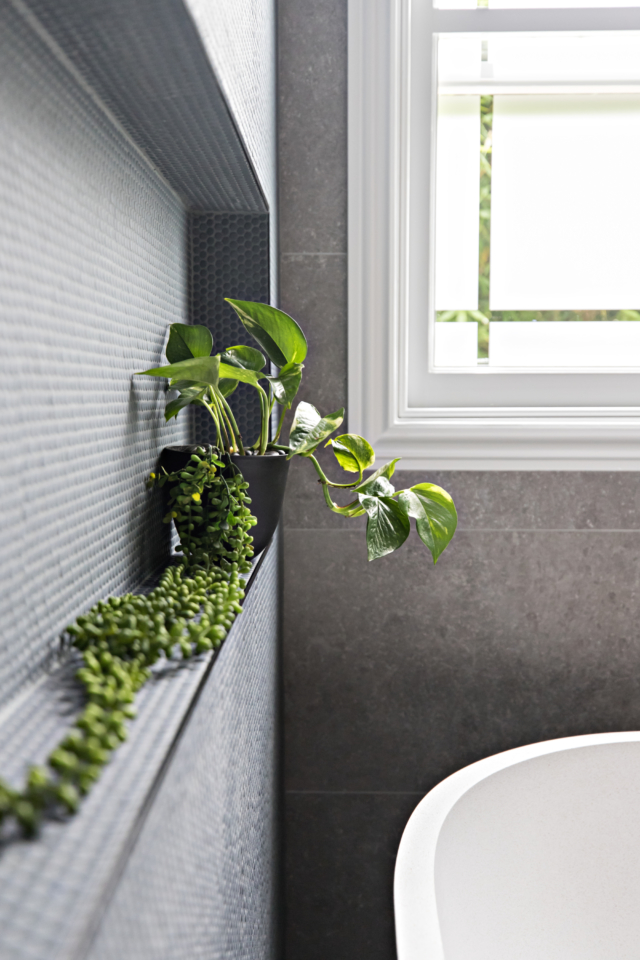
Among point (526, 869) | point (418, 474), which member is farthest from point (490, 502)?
point (526, 869)

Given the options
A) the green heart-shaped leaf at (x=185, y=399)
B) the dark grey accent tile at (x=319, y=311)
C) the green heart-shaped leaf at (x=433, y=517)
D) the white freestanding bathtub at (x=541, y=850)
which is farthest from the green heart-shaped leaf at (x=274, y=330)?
the white freestanding bathtub at (x=541, y=850)

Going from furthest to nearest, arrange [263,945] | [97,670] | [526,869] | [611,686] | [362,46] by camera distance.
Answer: [611,686]
[362,46]
[526,869]
[263,945]
[97,670]

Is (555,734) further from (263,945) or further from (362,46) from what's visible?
(362,46)

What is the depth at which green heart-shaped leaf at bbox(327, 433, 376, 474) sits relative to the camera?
0.88m

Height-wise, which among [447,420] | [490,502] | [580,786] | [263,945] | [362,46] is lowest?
[263,945]

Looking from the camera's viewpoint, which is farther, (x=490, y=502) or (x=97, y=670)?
(x=490, y=502)

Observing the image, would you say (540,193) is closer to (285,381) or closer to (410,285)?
(410,285)

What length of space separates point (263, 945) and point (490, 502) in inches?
27.9

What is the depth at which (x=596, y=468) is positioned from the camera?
1125 mm

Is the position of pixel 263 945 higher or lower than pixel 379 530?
lower

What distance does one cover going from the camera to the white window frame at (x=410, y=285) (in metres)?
1.06

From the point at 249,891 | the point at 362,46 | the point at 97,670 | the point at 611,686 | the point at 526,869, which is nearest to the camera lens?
the point at 97,670

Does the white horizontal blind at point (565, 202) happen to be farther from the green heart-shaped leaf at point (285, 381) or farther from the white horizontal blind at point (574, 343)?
the green heart-shaped leaf at point (285, 381)

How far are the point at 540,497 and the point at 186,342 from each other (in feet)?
2.22
